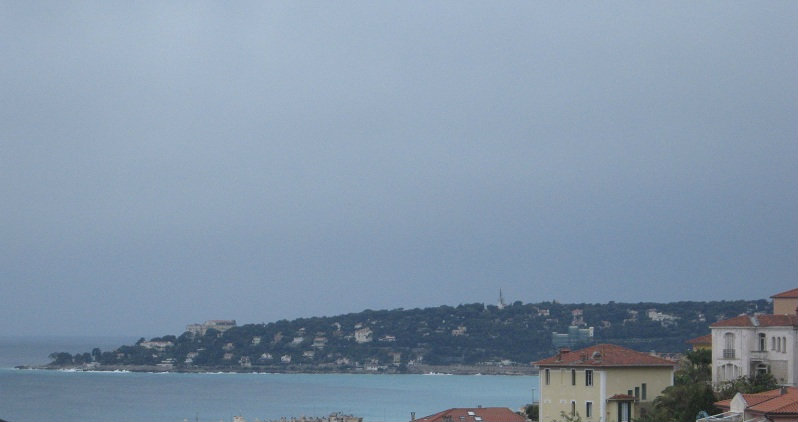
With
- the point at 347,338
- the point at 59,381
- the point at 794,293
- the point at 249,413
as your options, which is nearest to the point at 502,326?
the point at 347,338

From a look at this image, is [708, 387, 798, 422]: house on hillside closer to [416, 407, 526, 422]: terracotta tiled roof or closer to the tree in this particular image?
the tree

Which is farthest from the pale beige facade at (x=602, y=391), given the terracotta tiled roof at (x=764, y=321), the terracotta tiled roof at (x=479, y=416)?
the terracotta tiled roof at (x=764, y=321)

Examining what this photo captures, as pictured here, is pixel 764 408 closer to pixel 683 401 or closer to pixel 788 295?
pixel 683 401

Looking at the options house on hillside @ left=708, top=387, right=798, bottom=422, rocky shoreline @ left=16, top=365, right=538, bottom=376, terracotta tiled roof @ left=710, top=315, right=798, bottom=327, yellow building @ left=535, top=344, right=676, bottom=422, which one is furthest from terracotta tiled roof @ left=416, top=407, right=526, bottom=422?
rocky shoreline @ left=16, top=365, right=538, bottom=376

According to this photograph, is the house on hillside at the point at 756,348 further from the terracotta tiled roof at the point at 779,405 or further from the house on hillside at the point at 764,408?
the terracotta tiled roof at the point at 779,405

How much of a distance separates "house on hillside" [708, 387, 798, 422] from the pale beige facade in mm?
8859

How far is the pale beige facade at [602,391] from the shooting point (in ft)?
96.5

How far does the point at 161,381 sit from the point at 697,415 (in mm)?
124124

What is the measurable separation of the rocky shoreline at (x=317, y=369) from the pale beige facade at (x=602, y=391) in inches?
5162

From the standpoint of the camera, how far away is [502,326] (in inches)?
7224

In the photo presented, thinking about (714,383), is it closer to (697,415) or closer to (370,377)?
(697,415)

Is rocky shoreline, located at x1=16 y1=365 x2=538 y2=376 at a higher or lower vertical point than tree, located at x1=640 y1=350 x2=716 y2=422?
higher

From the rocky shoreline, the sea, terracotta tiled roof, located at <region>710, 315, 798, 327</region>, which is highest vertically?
the rocky shoreline

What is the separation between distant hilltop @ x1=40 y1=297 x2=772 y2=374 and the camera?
6545 inches
